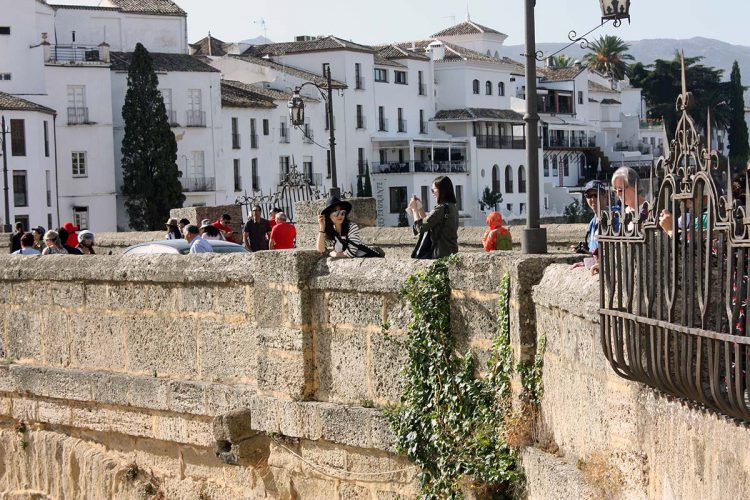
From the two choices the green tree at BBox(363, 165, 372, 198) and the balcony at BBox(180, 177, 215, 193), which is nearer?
the balcony at BBox(180, 177, 215, 193)

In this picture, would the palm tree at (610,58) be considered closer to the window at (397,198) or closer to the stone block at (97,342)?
the window at (397,198)

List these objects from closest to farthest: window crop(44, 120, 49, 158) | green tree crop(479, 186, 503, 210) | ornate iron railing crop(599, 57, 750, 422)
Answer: ornate iron railing crop(599, 57, 750, 422), window crop(44, 120, 49, 158), green tree crop(479, 186, 503, 210)

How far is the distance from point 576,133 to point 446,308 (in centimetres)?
9013

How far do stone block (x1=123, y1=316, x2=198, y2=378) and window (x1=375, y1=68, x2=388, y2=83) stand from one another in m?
71.9

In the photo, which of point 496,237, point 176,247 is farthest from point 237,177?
point 496,237

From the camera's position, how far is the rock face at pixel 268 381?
21.2 feet

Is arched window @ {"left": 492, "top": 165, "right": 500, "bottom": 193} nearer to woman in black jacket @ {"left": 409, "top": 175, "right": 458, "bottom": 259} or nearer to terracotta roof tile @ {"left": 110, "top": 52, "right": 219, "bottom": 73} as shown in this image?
terracotta roof tile @ {"left": 110, "top": 52, "right": 219, "bottom": 73}

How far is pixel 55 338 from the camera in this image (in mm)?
11547

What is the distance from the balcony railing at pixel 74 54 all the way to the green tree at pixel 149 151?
14.1 ft

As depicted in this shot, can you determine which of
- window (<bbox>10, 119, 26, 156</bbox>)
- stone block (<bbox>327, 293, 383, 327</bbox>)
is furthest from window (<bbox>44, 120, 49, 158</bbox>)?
stone block (<bbox>327, 293, 383, 327</bbox>)

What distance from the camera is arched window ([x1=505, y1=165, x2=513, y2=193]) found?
87938 millimetres

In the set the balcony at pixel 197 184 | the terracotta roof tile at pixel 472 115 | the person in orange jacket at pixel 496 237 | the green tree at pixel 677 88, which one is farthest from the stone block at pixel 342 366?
the terracotta roof tile at pixel 472 115

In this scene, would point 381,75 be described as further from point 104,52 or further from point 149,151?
point 149,151

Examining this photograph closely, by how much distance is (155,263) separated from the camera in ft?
34.3
